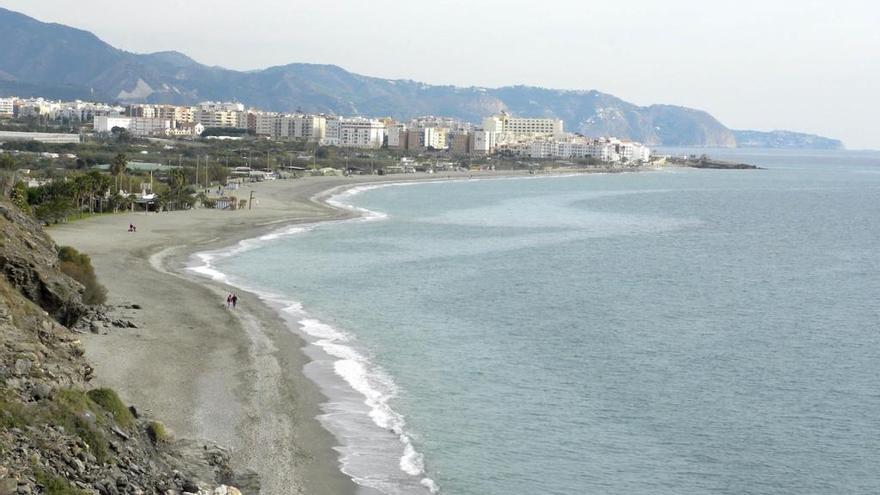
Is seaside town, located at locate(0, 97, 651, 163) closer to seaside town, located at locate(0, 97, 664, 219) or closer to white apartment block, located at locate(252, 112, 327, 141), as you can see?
white apartment block, located at locate(252, 112, 327, 141)

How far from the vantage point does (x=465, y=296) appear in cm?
3312

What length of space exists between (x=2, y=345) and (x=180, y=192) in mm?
45919

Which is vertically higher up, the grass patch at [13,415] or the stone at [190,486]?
the grass patch at [13,415]

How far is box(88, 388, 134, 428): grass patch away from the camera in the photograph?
14438 millimetres

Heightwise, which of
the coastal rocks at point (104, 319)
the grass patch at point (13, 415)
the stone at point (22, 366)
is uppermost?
the stone at point (22, 366)

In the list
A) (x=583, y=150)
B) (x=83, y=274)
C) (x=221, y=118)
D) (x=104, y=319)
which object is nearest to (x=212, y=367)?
(x=104, y=319)

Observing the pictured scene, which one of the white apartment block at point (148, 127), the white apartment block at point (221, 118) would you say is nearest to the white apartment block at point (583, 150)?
the white apartment block at point (221, 118)

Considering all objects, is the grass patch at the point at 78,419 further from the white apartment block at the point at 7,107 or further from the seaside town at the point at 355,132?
the white apartment block at the point at 7,107

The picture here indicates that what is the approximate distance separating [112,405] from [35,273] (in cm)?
663

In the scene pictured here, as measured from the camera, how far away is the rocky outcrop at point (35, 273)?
19797mm

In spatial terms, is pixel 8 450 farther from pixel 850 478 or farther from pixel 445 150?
pixel 445 150

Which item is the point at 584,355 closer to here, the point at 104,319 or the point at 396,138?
the point at 104,319

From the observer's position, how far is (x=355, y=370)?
22.3m

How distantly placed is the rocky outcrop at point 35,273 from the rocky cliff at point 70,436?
6.89ft
